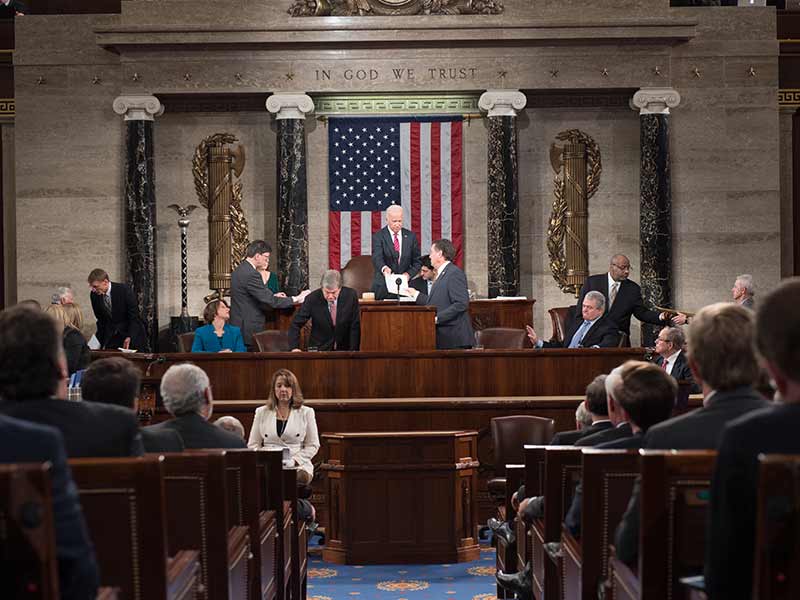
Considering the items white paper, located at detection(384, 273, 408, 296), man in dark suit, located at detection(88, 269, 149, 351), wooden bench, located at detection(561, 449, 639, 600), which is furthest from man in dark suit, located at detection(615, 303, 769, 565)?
man in dark suit, located at detection(88, 269, 149, 351)

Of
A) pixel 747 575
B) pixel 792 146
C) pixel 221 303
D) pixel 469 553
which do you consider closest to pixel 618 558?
pixel 747 575

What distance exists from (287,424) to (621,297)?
5.25 m

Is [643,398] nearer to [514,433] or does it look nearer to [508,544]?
[508,544]

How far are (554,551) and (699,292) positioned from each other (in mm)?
11231

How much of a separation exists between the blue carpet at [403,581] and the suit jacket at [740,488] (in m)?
4.79

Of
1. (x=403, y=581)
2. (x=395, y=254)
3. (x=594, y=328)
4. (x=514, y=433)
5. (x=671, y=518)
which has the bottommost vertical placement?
(x=403, y=581)

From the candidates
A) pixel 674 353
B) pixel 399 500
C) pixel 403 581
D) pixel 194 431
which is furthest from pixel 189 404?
pixel 674 353

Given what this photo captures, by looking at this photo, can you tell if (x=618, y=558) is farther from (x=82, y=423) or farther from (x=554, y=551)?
(x=82, y=423)

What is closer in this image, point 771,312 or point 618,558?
point 771,312

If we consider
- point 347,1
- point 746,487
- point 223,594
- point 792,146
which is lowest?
point 223,594

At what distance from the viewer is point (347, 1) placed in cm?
1563

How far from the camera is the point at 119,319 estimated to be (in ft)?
45.3

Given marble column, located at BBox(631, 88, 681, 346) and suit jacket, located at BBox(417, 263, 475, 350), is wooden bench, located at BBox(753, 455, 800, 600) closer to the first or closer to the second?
suit jacket, located at BBox(417, 263, 475, 350)

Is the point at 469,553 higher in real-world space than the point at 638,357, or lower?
lower
